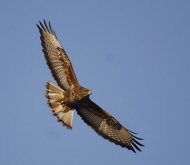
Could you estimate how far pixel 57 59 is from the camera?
1086 centimetres

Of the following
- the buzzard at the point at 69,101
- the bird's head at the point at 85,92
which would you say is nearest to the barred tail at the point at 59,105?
the buzzard at the point at 69,101

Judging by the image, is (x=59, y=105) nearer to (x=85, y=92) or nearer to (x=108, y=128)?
(x=85, y=92)

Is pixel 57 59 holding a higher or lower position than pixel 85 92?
higher

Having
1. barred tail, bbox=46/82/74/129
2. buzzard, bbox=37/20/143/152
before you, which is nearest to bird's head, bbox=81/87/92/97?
buzzard, bbox=37/20/143/152

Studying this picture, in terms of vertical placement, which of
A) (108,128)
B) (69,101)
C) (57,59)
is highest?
(57,59)

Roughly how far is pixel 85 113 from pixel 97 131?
22.0 inches

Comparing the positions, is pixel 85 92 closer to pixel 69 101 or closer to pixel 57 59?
pixel 69 101

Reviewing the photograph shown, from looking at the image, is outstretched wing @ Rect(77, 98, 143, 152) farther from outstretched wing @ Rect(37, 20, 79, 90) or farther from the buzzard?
outstretched wing @ Rect(37, 20, 79, 90)

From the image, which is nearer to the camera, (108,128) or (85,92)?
(85,92)

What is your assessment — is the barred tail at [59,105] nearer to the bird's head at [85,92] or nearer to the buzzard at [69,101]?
the buzzard at [69,101]

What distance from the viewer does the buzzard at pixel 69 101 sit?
1044cm

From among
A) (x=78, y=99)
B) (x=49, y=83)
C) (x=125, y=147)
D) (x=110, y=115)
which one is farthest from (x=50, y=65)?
(x=125, y=147)

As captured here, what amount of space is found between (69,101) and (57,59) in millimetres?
1214

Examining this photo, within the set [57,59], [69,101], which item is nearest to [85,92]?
[69,101]
